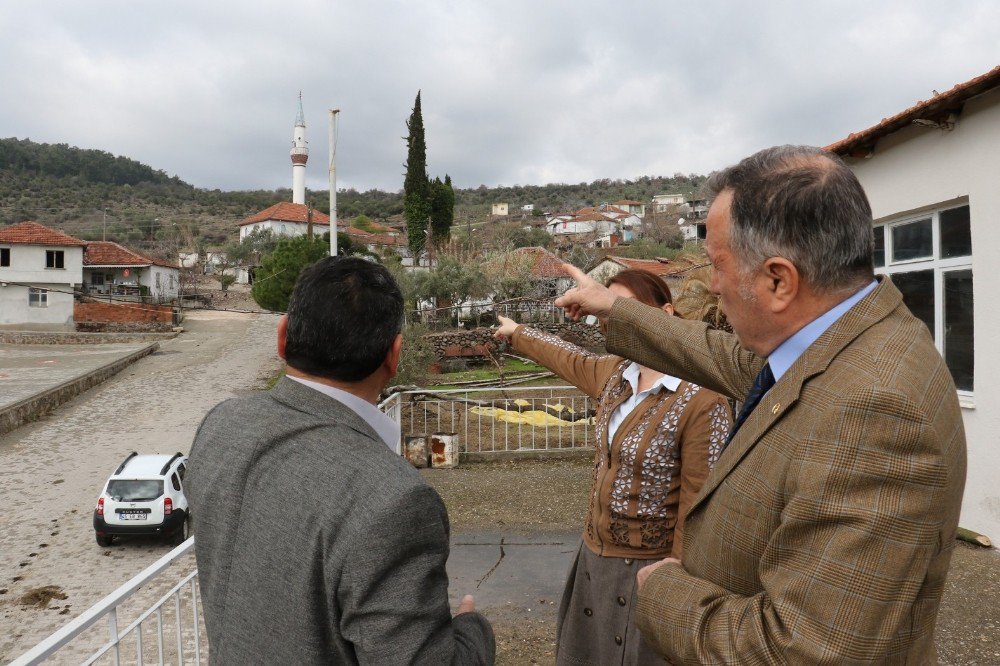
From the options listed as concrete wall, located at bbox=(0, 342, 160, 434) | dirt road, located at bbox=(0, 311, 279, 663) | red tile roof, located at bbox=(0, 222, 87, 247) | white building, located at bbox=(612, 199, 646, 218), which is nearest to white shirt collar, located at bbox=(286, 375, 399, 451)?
dirt road, located at bbox=(0, 311, 279, 663)

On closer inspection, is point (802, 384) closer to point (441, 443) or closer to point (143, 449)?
point (441, 443)

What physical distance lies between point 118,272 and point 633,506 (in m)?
47.6

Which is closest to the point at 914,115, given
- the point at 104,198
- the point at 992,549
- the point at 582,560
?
the point at 992,549

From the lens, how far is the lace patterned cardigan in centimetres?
220

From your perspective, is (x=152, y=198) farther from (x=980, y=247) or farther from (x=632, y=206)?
(x=980, y=247)

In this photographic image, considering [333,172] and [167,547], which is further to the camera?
[333,172]

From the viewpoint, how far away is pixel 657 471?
7.27 ft

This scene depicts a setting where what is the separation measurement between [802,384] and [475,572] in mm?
4227

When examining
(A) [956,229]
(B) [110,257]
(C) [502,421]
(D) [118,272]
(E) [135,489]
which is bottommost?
(E) [135,489]

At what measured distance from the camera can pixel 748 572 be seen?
45.1 inches

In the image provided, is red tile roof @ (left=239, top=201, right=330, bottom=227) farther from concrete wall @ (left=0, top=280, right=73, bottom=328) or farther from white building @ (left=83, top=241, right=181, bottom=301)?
concrete wall @ (left=0, top=280, right=73, bottom=328)

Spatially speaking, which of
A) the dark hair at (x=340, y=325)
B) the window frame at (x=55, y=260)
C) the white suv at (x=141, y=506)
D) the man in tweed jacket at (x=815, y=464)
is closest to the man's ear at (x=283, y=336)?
the dark hair at (x=340, y=325)

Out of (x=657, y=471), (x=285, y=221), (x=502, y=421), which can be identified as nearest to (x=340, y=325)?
(x=657, y=471)

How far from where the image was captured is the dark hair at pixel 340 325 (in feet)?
4.35
